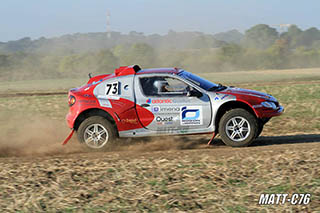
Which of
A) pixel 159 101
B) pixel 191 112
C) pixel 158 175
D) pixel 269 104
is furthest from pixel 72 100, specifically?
pixel 269 104

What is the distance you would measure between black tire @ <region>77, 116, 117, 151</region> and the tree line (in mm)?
37623

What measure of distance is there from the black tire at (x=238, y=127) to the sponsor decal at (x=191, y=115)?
473 mm

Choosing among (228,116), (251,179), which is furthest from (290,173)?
(228,116)

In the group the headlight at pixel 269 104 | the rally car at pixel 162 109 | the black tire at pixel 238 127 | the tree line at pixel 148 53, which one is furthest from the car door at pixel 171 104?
the tree line at pixel 148 53

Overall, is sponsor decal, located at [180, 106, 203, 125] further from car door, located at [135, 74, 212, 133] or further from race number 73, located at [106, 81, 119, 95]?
race number 73, located at [106, 81, 119, 95]

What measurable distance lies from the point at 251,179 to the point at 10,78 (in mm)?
45661

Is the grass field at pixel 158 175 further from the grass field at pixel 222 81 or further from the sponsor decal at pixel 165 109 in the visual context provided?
the grass field at pixel 222 81

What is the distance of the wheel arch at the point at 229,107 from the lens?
28.9 feet

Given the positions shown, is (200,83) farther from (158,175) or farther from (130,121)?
(158,175)

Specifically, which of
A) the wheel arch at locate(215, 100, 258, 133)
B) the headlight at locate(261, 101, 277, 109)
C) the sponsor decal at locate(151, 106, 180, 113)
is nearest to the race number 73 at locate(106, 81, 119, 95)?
the sponsor decal at locate(151, 106, 180, 113)

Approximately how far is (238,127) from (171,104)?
147cm

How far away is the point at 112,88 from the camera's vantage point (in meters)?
9.08

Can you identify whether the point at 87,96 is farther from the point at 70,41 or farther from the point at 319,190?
the point at 70,41

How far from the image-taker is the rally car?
875cm
